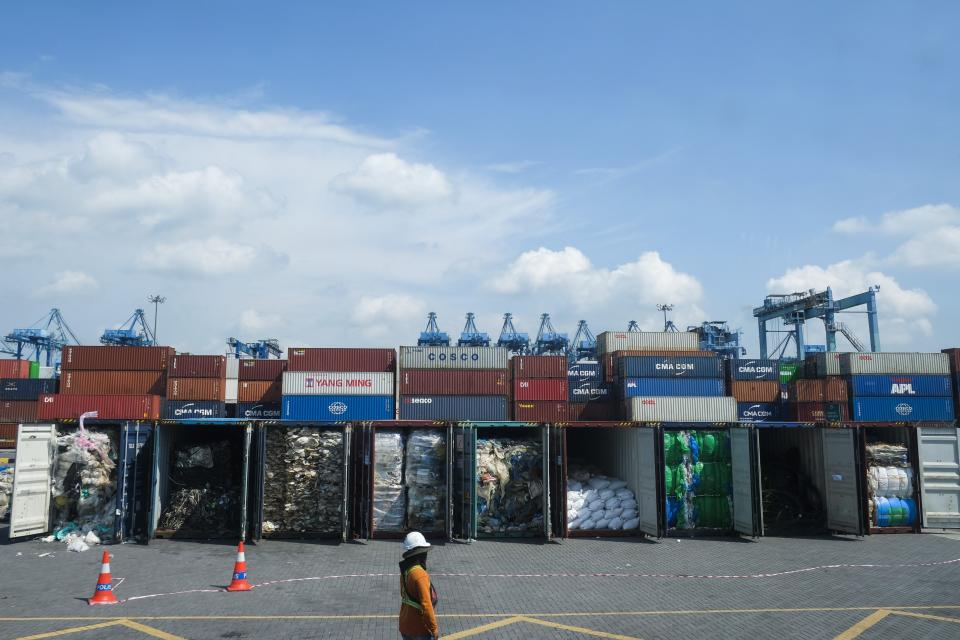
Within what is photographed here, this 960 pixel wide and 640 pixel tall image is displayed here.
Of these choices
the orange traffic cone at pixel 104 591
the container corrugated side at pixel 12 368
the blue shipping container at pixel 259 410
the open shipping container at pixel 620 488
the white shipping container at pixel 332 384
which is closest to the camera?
the orange traffic cone at pixel 104 591

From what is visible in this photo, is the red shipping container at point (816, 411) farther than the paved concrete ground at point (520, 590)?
Yes

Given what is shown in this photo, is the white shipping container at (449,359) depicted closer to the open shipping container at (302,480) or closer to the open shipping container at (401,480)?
the open shipping container at (401,480)

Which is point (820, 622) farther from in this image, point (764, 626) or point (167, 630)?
point (167, 630)

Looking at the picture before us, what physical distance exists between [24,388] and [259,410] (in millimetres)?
17492

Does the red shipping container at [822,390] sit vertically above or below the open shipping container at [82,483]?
above

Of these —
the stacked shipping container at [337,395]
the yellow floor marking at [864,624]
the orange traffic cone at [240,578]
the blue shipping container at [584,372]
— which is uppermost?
the blue shipping container at [584,372]

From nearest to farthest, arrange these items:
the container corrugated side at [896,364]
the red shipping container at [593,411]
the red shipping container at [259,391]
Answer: the red shipping container at [593,411], the container corrugated side at [896,364], the red shipping container at [259,391]

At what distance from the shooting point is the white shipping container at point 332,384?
38719 mm

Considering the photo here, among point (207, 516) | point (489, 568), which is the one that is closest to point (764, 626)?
point (489, 568)

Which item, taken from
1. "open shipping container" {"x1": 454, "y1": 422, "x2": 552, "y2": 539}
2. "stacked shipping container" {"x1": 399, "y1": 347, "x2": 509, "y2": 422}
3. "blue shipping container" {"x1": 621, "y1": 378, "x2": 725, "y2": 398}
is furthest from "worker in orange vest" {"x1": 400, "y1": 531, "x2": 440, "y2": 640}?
"blue shipping container" {"x1": 621, "y1": 378, "x2": 725, "y2": 398}

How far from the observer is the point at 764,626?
11.2 m

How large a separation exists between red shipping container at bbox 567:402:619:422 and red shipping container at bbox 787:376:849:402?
1186 centimetres

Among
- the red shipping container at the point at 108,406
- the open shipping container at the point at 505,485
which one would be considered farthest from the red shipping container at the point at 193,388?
the open shipping container at the point at 505,485

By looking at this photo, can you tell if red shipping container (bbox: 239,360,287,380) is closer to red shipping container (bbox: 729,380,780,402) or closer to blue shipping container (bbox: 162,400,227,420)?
blue shipping container (bbox: 162,400,227,420)
